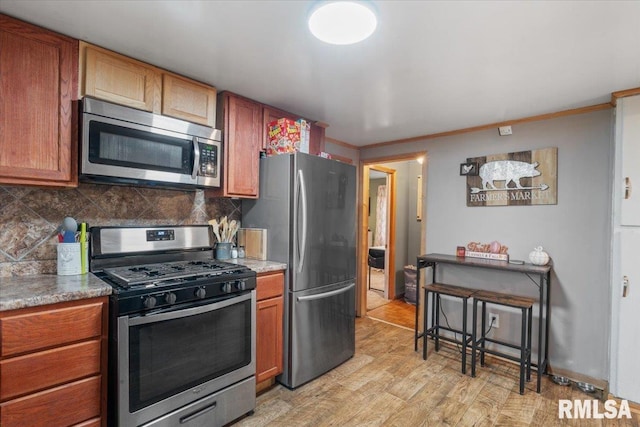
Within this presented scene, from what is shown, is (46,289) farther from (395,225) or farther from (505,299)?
(395,225)

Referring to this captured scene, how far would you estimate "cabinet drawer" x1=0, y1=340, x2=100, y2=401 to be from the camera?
1.33 metres

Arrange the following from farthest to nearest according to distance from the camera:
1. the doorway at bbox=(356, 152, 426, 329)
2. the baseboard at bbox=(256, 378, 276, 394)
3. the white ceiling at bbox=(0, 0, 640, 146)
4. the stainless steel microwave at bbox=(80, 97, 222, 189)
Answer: the doorway at bbox=(356, 152, 426, 329)
the baseboard at bbox=(256, 378, 276, 394)
the stainless steel microwave at bbox=(80, 97, 222, 189)
the white ceiling at bbox=(0, 0, 640, 146)

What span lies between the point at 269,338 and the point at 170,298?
89cm

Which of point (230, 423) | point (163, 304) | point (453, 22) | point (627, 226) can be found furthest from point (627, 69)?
point (230, 423)

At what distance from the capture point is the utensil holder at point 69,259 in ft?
A: 5.96

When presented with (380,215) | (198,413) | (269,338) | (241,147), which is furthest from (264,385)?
(380,215)

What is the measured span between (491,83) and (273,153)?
5.53 feet

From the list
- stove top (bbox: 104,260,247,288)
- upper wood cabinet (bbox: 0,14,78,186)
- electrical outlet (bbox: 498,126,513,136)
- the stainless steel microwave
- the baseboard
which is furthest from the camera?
electrical outlet (bbox: 498,126,513,136)

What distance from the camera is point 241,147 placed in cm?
250

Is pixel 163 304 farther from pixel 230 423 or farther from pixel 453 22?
pixel 453 22

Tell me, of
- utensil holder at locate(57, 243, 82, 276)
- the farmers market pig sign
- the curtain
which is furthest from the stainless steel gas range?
the curtain

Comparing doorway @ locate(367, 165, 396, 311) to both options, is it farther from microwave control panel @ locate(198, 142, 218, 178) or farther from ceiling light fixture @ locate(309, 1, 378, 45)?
ceiling light fixture @ locate(309, 1, 378, 45)

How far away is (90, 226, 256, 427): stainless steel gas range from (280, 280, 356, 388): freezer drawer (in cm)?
37

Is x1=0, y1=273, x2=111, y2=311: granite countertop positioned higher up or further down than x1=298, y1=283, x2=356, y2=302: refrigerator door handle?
higher up
